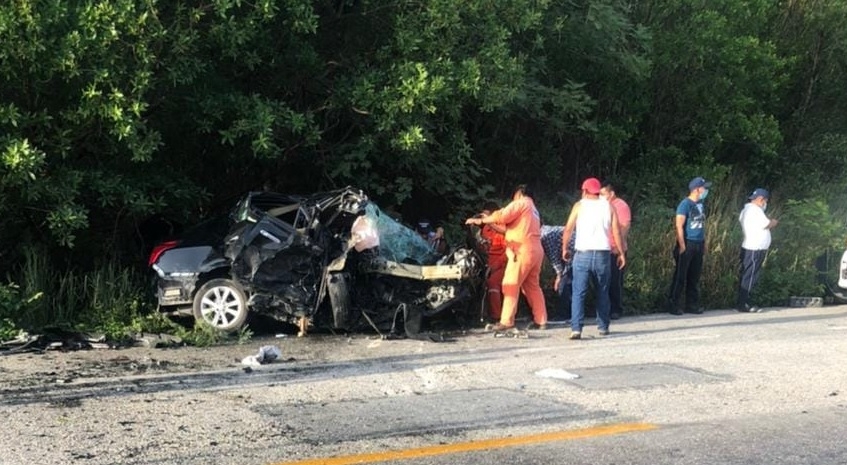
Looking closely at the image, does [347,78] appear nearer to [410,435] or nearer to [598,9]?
[598,9]

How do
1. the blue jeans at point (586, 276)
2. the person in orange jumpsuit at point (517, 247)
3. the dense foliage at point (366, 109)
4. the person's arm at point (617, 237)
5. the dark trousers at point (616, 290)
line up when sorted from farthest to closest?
the dark trousers at point (616, 290)
the person's arm at point (617, 237)
the person in orange jumpsuit at point (517, 247)
the blue jeans at point (586, 276)
the dense foliage at point (366, 109)

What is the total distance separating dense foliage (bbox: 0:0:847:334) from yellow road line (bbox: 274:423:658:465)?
524 centimetres

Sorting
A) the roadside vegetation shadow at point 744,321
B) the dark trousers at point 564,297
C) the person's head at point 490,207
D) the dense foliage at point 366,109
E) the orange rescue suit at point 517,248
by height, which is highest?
the dense foliage at point 366,109

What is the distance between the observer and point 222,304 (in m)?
9.57

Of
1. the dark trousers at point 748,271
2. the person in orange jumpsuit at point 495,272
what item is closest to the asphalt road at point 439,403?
the person in orange jumpsuit at point 495,272

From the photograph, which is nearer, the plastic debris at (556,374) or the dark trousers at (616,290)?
the plastic debris at (556,374)

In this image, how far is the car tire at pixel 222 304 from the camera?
31.3ft

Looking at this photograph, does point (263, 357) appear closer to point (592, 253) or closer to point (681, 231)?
point (592, 253)

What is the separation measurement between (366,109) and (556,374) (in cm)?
481

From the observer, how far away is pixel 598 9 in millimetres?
14008

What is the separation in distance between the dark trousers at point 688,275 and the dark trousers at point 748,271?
27.1 inches

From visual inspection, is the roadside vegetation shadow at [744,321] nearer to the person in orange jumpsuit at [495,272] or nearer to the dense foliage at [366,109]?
the dense foliage at [366,109]

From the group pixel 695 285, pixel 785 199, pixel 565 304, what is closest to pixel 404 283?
pixel 565 304

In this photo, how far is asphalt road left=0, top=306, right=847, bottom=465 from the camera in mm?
5297
